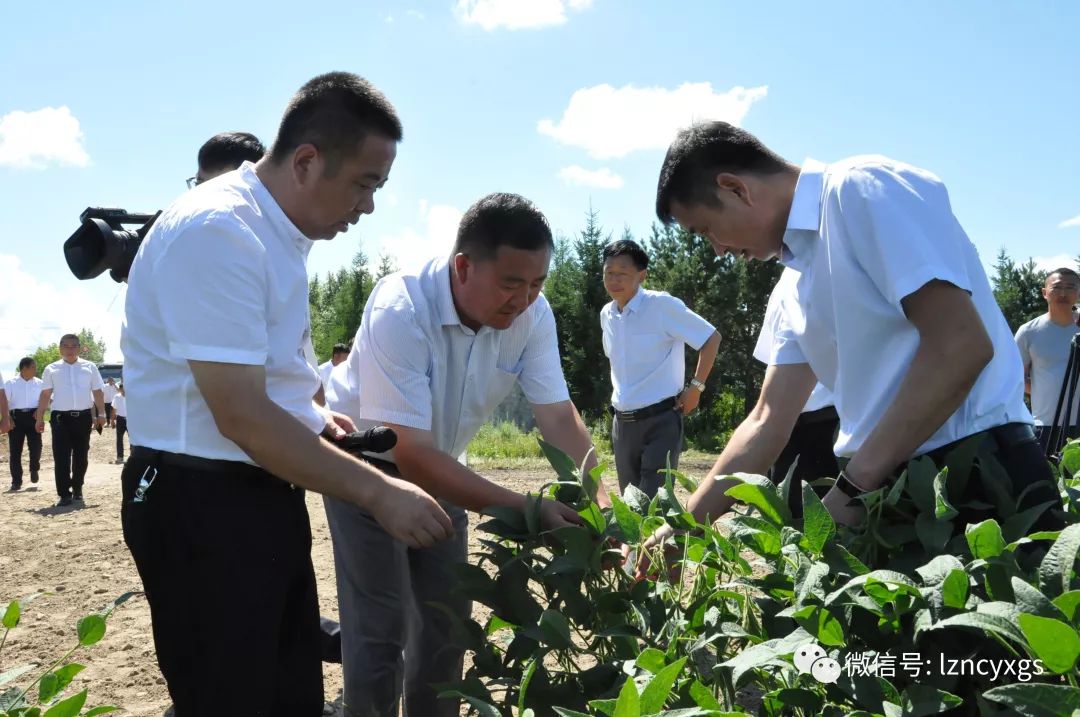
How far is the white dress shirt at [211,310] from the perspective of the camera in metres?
1.72

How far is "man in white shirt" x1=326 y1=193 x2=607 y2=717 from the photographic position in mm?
2387

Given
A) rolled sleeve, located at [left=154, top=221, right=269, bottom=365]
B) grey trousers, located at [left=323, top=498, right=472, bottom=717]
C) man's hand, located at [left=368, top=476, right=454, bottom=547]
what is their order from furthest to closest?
grey trousers, located at [left=323, top=498, right=472, bottom=717]
man's hand, located at [left=368, top=476, right=454, bottom=547]
rolled sleeve, located at [left=154, top=221, right=269, bottom=365]

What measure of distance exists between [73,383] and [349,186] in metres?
9.65

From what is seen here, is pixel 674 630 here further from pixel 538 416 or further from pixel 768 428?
pixel 538 416

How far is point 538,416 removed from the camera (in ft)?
9.60

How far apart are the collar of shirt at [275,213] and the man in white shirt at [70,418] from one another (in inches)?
354

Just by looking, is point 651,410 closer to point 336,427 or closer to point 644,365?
point 644,365

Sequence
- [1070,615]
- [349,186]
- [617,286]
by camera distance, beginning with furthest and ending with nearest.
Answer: [617,286], [349,186], [1070,615]

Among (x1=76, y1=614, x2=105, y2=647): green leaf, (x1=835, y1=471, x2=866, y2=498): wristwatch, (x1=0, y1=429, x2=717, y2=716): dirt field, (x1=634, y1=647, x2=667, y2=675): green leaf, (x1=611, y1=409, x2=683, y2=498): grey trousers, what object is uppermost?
(x1=835, y1=471, x2=866, y2=498): wristwatch

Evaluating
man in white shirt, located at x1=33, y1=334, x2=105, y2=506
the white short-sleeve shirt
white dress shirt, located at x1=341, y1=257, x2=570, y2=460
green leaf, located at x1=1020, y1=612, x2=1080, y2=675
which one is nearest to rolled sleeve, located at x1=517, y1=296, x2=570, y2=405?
white dress shirt, located at x1=341, y1=257, x2=570, y2=460

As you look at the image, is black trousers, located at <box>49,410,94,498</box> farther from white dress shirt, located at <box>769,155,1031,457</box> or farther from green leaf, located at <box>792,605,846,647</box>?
green leaf, located at <box>792,605,846,647</box>

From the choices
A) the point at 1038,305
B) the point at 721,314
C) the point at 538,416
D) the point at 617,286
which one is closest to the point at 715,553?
the point at 538,416

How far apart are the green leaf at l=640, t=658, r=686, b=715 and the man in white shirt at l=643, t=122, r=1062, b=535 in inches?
23.7

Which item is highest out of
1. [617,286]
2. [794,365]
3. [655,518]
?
[617,286]
